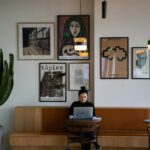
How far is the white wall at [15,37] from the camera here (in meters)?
7.10

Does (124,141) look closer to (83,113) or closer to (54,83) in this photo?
(83,113)

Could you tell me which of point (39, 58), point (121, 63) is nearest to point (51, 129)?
point (39, 58)

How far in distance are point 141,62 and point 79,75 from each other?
126cm

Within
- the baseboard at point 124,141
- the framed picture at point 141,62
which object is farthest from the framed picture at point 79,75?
the baseboard at point 124,141

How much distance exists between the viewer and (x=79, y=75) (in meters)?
7.10

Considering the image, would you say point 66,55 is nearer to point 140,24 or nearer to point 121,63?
point 121,63

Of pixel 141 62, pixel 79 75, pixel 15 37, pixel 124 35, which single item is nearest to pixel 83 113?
pixel 79 75

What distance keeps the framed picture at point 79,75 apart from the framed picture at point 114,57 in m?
0.36

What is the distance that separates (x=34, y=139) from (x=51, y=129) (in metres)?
0.56

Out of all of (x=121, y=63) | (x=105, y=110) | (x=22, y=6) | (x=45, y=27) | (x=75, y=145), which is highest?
(x=22, y=6)

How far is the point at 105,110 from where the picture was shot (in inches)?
269

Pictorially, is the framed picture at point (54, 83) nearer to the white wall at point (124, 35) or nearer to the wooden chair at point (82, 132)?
the white wall at point (124, 35)

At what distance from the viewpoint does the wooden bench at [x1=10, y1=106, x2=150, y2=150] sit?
21.1 feet

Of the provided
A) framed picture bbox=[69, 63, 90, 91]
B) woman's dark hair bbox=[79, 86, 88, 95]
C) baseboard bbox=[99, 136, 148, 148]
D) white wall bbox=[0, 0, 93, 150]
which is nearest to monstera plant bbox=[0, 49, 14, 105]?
white wall bbox=[0, 0, 93, 150]
